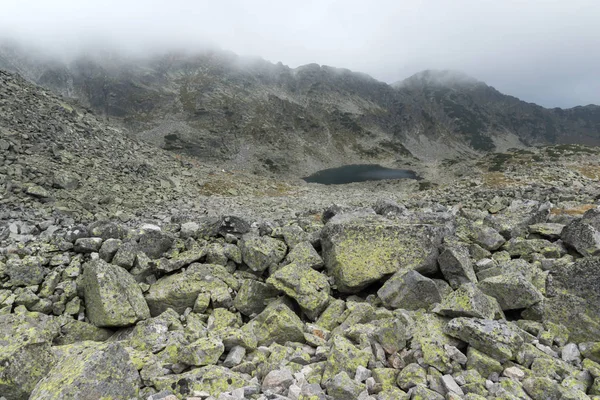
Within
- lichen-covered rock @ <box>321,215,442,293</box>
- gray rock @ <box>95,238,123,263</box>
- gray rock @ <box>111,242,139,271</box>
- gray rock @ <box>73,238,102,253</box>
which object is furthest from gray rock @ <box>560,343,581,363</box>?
gray rock @ <box>73,238,102,253</box>

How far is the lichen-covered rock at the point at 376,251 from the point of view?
980 cm

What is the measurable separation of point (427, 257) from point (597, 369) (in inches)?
179

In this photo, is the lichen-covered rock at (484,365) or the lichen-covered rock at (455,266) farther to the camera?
the lichen-covered rock at (455,266)

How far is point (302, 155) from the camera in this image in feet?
636

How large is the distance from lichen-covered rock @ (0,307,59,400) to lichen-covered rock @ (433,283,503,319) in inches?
325

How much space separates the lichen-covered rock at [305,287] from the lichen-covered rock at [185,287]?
6.33 ft

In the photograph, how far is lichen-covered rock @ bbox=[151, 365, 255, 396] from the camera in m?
5.47

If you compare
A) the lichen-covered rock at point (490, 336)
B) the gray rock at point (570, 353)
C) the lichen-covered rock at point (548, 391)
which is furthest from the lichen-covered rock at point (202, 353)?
the gray rock at point (570, 353)

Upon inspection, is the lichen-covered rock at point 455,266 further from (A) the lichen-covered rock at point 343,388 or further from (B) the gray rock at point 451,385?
(A) the lichen-covered rock at point 343,388

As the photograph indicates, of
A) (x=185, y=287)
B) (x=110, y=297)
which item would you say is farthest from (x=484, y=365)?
(x=110, y=297)

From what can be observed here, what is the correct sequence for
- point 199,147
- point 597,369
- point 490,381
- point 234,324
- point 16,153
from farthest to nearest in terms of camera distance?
1. point 199,147
2. point 16,153
3. point 234,324
4. point 597,369
5. point 490,381

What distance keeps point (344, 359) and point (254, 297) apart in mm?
4282

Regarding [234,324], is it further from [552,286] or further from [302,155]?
[302,155]

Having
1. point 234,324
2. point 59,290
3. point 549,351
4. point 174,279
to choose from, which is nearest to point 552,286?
point 549,351
